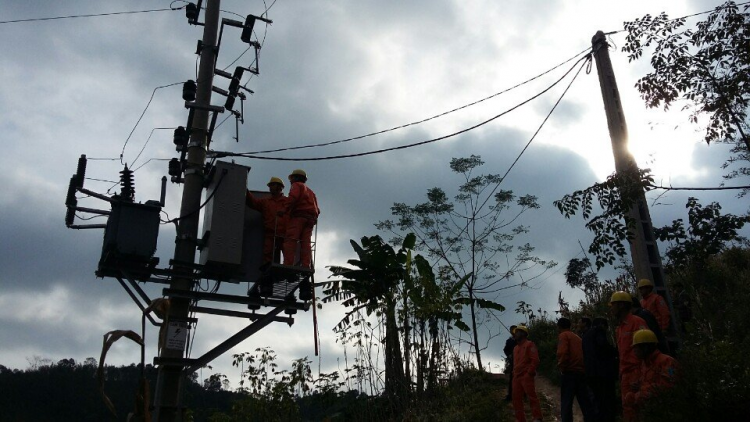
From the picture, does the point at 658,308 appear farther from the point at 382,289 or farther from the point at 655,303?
the point at 382,289

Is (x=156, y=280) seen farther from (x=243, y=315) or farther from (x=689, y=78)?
(x=689, y=78)

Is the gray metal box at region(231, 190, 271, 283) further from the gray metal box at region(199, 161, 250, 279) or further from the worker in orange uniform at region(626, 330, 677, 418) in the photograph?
the worker in orange uniform at region(626, 330, 677, 418)

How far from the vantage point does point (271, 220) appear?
9555 mm

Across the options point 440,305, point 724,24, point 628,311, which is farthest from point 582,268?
point 628,311

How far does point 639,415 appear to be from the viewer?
7.54 meters

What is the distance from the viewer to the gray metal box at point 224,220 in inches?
346

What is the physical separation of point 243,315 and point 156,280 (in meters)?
1.33

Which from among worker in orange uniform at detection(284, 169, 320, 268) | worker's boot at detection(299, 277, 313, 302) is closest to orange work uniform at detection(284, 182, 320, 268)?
worker in orange uniform at detection(284, 169, 320, 268)

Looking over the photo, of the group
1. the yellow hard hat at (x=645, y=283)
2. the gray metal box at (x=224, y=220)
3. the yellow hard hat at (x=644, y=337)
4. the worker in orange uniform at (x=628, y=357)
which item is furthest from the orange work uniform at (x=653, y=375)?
the gray metal box at (x=224, y=220)

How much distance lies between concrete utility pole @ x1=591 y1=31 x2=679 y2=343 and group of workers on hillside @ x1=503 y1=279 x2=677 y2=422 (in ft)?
0.64

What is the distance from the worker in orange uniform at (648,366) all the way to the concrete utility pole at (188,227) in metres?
5.65

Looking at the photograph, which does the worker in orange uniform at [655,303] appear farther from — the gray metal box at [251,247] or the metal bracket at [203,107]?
the metal bracket at [203,107]

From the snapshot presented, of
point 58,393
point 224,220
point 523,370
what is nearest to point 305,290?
point 224,220

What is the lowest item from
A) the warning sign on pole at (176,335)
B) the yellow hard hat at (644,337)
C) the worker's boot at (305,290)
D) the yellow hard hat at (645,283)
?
the yellow hard hat at (644,337)
